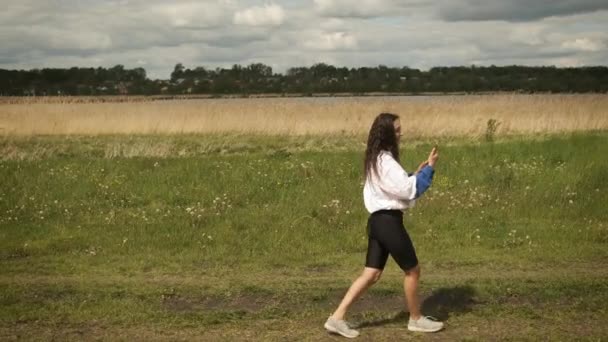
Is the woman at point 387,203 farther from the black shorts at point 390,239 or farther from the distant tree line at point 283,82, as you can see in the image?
the distant tree line at point 283,82

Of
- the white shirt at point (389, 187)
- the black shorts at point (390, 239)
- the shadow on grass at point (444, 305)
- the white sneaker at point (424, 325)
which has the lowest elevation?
the shadow on grass at point (444, 305)

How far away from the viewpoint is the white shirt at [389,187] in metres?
5.22

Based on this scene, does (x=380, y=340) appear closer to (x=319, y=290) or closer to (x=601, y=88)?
(x=319, y=290)

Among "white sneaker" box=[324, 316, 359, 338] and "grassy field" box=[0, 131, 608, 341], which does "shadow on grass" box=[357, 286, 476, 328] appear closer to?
"grassy field" box=[0, 131, 608, 341]

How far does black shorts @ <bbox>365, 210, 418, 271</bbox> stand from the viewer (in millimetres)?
5426

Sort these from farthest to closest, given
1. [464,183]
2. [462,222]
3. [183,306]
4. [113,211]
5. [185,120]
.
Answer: [185,120], [464,183], [113,211], [462,222], [183,306]

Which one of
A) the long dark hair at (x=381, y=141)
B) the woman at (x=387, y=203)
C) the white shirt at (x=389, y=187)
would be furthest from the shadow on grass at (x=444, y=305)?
the long dark hair at (x=381, y=141)

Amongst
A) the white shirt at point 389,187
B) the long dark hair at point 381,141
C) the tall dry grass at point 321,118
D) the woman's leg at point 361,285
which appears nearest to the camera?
the white shirt at point 389,187

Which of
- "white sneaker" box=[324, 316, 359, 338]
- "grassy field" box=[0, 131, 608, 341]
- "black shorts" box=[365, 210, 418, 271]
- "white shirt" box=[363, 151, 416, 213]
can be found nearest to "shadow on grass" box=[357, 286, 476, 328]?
"grassy field" box=[0, 131, 608, 341]

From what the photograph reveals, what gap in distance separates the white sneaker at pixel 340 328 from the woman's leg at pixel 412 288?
484 mm

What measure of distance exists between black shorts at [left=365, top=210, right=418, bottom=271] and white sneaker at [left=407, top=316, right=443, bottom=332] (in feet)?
1.58

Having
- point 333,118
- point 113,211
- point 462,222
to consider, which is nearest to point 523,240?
point 462,222

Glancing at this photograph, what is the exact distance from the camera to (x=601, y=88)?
1901 inches

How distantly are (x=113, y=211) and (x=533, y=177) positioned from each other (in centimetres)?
710
